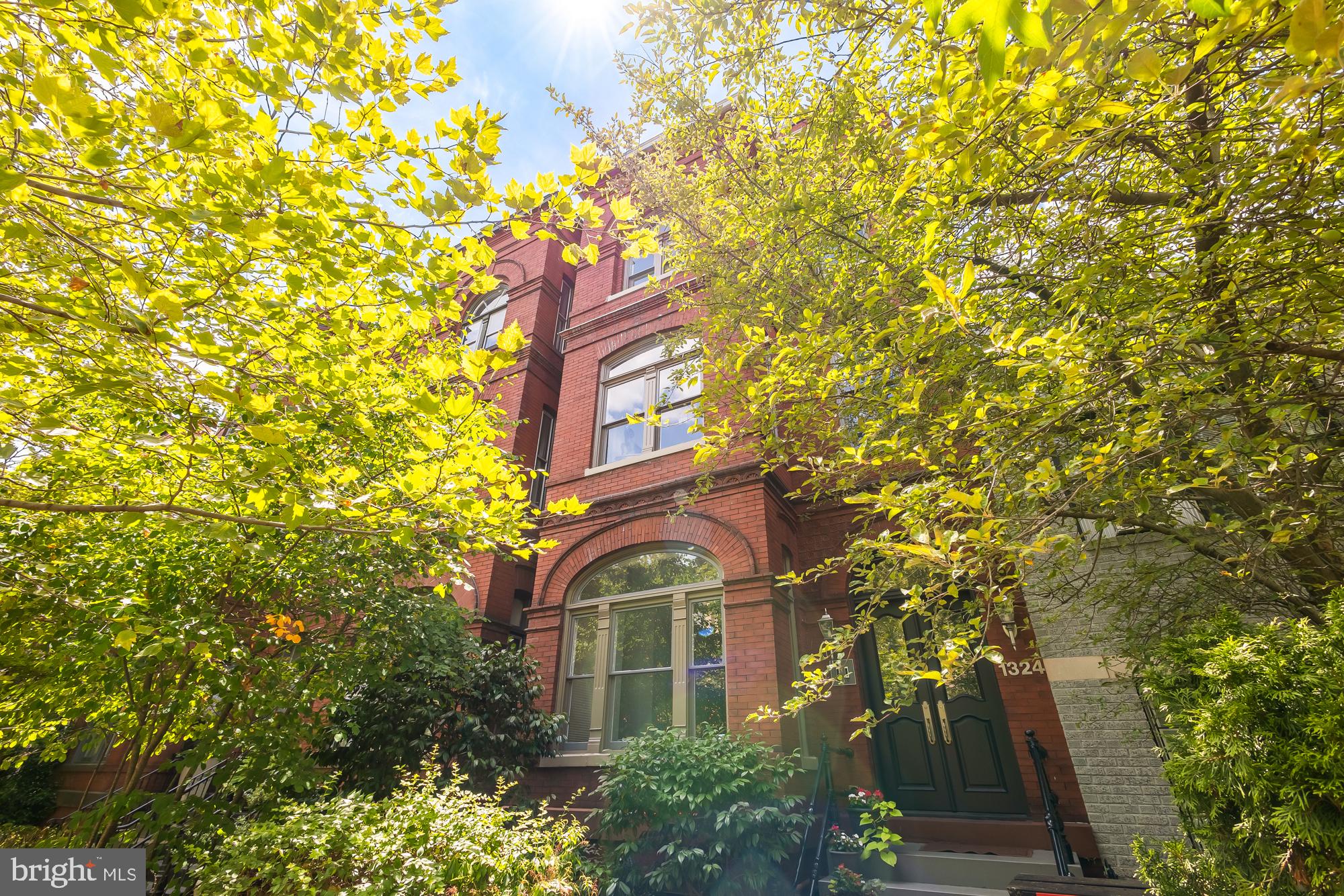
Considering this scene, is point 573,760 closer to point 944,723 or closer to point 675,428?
point 944,723

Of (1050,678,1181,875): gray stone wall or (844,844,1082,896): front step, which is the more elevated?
(1050,678,1181,875): gray stone wall

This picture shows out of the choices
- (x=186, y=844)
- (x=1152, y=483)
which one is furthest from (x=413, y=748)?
(x=1152, y=483)

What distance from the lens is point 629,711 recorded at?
7164mm

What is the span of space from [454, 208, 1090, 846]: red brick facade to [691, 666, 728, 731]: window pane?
1.09ft

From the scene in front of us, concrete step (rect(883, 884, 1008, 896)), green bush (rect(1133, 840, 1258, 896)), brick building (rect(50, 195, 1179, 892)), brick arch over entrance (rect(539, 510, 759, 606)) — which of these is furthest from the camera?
brick arch over entrance (rect(539, 510, 759, 606))

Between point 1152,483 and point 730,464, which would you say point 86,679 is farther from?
point 1152,483

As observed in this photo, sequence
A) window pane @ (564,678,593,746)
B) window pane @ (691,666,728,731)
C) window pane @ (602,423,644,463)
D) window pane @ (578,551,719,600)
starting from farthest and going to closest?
window pane @ (602,423,644,463), window pane @ (578,551,719,600), window pane @ (564,678,593,746), window pane @ (691,666,728,731)

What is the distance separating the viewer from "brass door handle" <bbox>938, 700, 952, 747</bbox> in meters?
6.57

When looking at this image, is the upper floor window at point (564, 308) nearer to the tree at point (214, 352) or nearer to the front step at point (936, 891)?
the tree at point (214, 352)

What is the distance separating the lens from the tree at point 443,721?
227 inches

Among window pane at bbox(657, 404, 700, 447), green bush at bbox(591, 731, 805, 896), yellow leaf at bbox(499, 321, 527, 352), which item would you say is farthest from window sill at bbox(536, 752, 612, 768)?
yellow leaf at bbox(499, 321, 527, 352)

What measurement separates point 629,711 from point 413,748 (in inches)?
98.2

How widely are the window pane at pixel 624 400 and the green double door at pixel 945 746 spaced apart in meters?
4.90

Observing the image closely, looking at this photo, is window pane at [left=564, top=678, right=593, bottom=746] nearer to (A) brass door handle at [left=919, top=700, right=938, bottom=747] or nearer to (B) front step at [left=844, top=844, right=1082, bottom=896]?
(B) front step at [left=844, top=844, right=1082, bottom=896]
